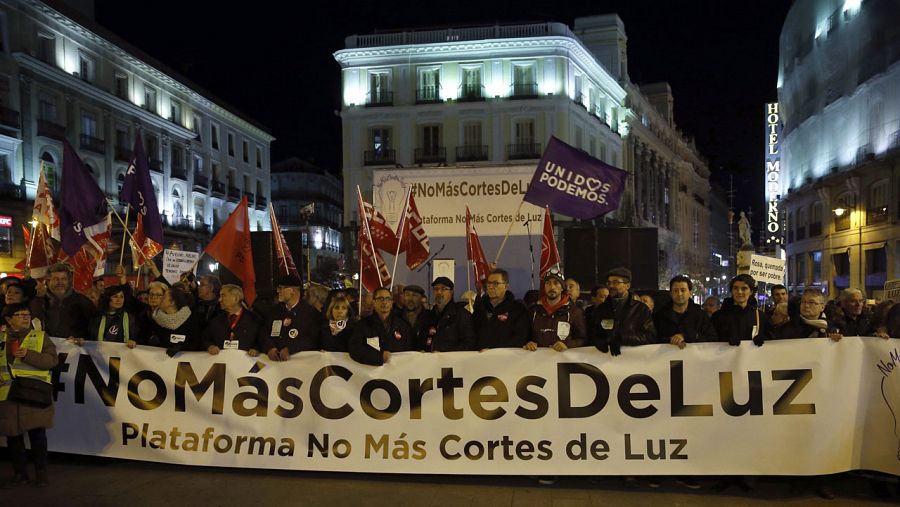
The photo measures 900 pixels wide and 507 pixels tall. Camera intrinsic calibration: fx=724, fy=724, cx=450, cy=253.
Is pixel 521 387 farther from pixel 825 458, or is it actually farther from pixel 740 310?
pixel 825 458

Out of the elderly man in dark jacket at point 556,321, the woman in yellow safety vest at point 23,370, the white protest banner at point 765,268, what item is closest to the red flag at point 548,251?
the white protest banner at point 765,268

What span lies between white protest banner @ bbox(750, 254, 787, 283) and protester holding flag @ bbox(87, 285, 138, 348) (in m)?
8.81

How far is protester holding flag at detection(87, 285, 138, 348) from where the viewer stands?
6.73 m

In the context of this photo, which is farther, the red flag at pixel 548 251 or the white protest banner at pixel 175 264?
the white protest banner at pixel 175 264

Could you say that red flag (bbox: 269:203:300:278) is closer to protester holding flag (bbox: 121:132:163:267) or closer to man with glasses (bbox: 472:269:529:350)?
protester holding flag (bbox: 121:132:163:267)

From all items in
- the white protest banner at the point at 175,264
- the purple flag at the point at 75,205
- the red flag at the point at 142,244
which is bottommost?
the white protest banner at the point at 175,264

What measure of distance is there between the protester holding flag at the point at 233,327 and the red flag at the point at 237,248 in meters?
2.31

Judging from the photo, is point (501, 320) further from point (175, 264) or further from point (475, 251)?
point (175, 264)

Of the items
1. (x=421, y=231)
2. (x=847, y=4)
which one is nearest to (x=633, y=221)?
(x=847, y=4)

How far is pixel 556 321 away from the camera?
603cm

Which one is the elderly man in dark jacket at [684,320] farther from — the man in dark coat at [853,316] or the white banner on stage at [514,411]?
the man in dark coat at [853,316]

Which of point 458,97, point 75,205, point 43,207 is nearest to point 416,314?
point 75,205

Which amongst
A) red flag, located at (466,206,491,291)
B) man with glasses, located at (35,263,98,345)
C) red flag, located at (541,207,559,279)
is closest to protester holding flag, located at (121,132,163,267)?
man with glasses, located at (35,263,98,345)

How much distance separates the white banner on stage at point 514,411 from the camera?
18.4 ft
